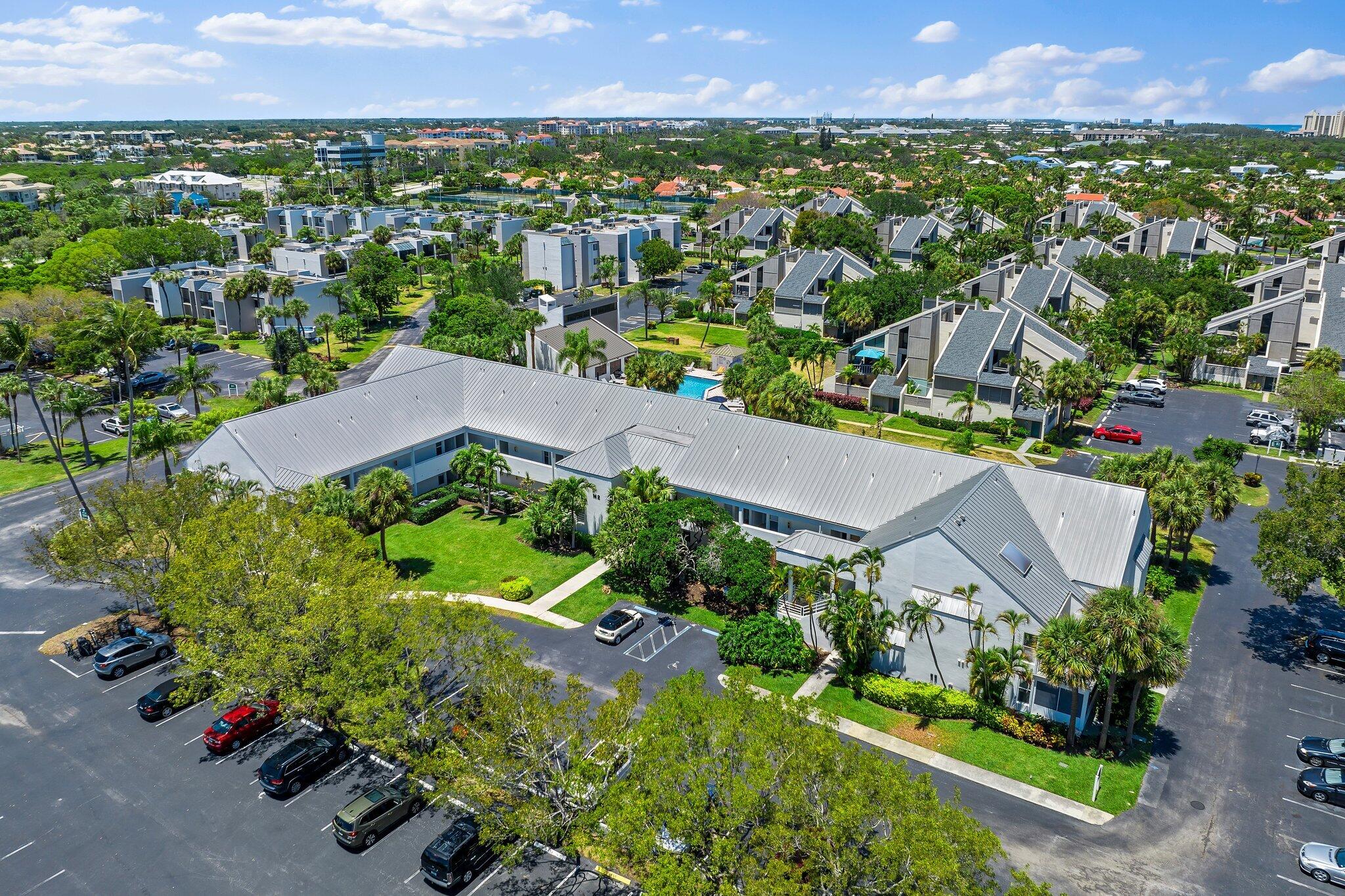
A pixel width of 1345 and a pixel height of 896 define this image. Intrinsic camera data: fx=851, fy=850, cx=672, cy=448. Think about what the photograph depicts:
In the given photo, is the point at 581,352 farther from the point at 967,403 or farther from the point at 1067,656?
the point at 1067,656

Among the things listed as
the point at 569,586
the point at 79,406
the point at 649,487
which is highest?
the point at 79,406

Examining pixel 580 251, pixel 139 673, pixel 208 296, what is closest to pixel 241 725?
pixel 139 673

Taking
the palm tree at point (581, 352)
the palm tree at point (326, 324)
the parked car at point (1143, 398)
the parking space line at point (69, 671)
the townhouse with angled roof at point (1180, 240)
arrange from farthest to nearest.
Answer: the townhouse with angled roof at point (1180, 240), the palm tree at point (326, 324), the parked car at point (1143, 398), the palm tree at point (581, 352), the parking space line at point (69, 671)

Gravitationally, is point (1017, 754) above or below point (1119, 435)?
below

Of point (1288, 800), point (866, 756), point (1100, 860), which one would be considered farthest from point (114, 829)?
point (1288, 800)

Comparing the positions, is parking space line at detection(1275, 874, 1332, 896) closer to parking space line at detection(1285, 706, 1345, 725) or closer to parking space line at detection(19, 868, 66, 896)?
parking space line at detection(1285, 706, 1345, 725)

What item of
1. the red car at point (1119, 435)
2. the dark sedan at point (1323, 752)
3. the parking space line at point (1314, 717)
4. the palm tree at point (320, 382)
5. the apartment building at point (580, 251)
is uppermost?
the apartment building at point (580, 251)

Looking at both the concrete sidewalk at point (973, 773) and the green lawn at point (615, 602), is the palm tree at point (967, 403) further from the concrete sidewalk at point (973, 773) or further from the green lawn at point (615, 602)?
the concrete sidewalk at point (973, 773)

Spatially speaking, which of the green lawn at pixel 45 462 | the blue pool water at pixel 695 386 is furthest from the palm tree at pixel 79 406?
the blue pool water at pixel 695 386
